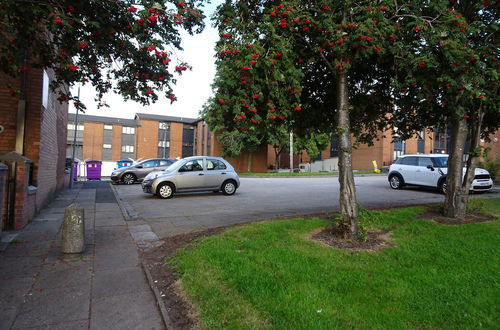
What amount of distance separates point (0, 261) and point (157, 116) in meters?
56.4

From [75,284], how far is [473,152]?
8.24m

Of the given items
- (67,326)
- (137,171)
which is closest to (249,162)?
(137,171)

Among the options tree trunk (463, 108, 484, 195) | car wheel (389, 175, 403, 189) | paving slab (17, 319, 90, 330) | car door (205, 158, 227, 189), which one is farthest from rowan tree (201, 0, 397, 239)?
car wheel (389, 175, 403, 189)

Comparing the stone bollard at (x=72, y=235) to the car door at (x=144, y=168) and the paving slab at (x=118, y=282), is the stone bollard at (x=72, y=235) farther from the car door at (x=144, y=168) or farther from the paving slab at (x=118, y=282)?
the car door at (x=144, y=168)

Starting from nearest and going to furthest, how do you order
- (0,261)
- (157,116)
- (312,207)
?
(0,261) → (312,207) → (157,116)

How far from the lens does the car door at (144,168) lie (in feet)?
62.1

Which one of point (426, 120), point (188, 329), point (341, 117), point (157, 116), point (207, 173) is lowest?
point (188, 329)

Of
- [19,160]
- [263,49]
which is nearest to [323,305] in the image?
[263,49]

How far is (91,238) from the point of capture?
566 cm

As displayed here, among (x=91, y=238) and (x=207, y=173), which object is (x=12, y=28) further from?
(x=207, y=173)

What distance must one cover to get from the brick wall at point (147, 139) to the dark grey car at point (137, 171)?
37744 millimetres

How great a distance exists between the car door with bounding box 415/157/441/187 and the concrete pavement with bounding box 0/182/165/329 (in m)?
12.6

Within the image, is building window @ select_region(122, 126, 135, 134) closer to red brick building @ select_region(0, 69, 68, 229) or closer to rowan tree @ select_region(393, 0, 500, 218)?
red brick building @ select_region(0, 69, 68, 229)

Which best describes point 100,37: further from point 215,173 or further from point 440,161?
point 440,161
